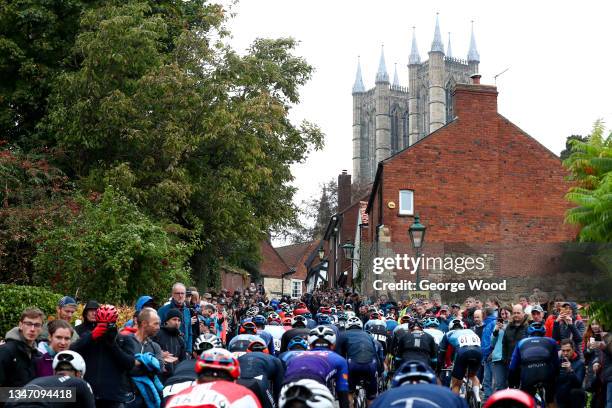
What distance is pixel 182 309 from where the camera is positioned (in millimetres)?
14750

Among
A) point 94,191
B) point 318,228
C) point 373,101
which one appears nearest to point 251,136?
point 94,191

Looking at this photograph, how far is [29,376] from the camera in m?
9.09

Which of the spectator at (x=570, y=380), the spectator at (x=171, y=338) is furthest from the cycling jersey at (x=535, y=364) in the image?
the spectator at (x=171, y=338)

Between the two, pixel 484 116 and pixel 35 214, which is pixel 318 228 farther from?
pixel 35 214

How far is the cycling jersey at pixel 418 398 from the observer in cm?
Answer: 625

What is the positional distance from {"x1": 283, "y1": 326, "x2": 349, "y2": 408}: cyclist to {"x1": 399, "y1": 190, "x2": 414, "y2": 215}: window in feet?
93.6

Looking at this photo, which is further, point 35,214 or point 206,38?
point 206,38

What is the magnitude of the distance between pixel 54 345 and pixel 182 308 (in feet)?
17.6

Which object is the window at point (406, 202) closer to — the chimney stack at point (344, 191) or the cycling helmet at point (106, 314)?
the chimney stack at point (344, 191)

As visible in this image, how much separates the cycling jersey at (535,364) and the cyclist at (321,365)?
238cm

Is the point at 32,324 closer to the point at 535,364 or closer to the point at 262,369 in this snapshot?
the point at 262,369

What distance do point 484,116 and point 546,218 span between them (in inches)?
213

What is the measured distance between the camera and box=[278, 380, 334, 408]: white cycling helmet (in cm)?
636

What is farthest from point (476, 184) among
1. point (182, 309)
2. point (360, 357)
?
point (182, 309)
